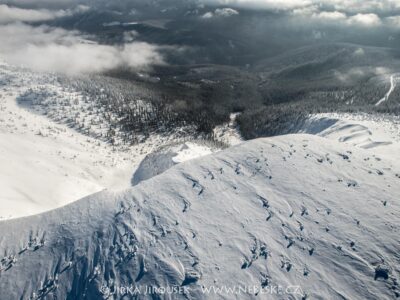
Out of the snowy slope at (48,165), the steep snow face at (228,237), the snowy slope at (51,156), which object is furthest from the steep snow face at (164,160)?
the steep snow face at (228,237)

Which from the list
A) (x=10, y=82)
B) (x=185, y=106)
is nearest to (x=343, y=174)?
(x=185, y=106)

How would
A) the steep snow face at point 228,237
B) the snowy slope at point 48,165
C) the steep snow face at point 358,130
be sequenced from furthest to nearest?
the steep snow face at point 358,130 < the snowy slope at point 48,165 < the steep snow face at point 228,237

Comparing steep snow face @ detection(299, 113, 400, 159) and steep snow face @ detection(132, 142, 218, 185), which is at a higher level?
steep snow face @ detection(299, 113, 400, 159)

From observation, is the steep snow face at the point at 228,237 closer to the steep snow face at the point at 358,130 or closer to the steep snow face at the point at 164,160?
the steep snow face at the point at 358,130

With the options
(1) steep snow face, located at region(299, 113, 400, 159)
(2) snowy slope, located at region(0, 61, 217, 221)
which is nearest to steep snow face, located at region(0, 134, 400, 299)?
(2) snowy slope, located at region(0, 61, 217, 221)

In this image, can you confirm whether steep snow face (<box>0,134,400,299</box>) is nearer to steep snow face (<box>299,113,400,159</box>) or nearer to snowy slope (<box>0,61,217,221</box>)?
snowy slope (<box>0,61,217,221</box>)

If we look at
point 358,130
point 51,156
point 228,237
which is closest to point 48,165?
point 51,156

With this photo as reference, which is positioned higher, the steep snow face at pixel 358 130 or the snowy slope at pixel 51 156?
the steep snow face at pixel 358 130

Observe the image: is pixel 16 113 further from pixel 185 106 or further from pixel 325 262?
pixel 325 262
